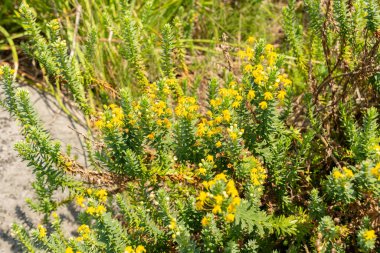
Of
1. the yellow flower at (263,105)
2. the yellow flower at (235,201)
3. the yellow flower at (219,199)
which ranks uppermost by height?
the yellow flower at (263,105)

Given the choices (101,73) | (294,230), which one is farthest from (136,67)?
(294,230)

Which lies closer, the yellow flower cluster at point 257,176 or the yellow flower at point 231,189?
the yellow flower at point 231,189

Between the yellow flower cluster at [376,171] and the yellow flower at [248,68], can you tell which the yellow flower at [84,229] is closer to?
the yellow flower at [248,68]

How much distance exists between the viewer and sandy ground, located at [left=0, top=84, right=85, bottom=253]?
10.2 feet

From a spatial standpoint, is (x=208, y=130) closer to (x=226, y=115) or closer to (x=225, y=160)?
(x=226, y=115)

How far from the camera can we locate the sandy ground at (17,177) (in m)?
3.10

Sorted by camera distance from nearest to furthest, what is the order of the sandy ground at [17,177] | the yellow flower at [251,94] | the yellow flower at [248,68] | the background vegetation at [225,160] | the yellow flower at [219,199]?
the yellow flower at [219,199] < the background vegetation at [225,160] < the yellow flower at [251,94] < the yellow flower at [248,68] < the sandy ground at [17,177]

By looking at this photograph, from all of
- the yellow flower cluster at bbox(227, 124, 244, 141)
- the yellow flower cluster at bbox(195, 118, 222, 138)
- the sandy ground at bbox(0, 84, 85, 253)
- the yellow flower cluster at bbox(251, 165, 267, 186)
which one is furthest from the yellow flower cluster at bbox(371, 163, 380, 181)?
the sandy ground at bbox(0, 84, 85, 253)

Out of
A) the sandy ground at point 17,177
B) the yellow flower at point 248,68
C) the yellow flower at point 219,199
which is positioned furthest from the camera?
the sandy ground at point 17,177

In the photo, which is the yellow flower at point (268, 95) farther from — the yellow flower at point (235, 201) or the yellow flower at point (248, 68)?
the yellow flower at point (235, 201)

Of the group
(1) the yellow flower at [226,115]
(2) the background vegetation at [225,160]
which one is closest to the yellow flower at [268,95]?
(2) the background vegetation at [225,160]

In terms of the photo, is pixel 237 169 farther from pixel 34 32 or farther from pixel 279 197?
pixel 34 32

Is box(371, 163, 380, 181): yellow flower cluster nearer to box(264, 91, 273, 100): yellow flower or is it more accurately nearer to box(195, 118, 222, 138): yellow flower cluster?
box(264, 91, 273, 100): yellow flower

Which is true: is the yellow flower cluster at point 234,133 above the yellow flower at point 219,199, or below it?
above
